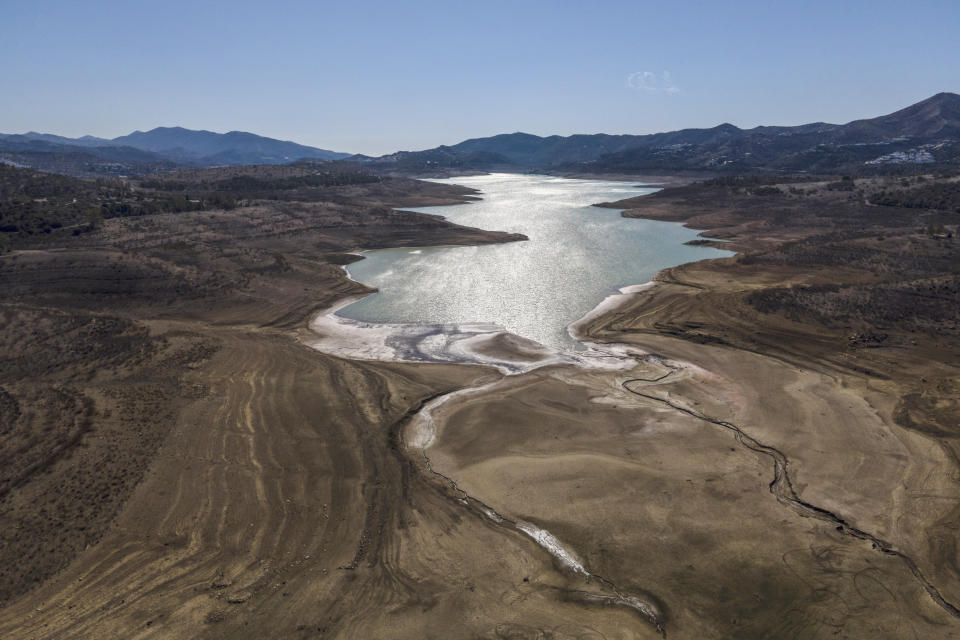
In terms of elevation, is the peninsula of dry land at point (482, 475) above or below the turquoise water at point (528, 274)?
below

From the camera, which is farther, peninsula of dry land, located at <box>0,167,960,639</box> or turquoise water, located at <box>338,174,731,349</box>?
turquoise water, located at <box>338,174,731,349</box>

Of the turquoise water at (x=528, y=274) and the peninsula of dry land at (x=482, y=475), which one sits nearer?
the peninsula of dry land at (x=482, y=475)

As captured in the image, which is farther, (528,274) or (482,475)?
(528,274)

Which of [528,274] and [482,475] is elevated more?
[528,274]

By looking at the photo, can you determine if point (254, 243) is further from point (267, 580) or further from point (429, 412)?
point (267, 580)

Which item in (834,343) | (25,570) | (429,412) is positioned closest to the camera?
(25,570)

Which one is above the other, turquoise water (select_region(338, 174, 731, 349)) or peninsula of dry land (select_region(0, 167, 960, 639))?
turquoise water (select_region(338, 174, 731, 349))

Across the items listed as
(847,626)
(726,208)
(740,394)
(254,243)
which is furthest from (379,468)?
(726,208)

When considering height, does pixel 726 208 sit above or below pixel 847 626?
above
